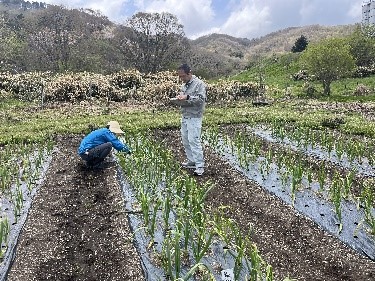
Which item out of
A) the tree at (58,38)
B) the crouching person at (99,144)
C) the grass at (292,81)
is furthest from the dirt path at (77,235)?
the tree at (58,38)

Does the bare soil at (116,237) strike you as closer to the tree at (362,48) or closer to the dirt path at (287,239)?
the dirt path at (287,239)

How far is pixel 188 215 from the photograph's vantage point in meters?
4.49

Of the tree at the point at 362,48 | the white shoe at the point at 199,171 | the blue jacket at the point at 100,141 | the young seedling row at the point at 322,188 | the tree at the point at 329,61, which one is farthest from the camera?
the tree at the point at 362,48

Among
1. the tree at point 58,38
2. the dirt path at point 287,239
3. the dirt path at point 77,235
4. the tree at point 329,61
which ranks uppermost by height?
the tree at point 58,38

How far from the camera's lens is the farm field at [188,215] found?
4180mm

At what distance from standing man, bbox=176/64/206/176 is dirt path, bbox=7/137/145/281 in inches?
57.4

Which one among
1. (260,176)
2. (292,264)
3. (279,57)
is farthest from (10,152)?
(279,57)

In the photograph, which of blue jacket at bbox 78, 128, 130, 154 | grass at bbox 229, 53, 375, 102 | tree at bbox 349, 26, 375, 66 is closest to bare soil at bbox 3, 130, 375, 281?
blue jacket at bbox 78, 128, 130, 154

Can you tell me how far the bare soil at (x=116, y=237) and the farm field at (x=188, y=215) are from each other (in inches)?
0.5

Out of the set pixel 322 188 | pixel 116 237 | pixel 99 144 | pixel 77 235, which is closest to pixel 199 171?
pixel 99 144

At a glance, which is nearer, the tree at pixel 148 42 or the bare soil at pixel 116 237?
the bare soil at pixel 116 237

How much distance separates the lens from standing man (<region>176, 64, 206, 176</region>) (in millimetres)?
7082

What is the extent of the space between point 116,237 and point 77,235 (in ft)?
1.62

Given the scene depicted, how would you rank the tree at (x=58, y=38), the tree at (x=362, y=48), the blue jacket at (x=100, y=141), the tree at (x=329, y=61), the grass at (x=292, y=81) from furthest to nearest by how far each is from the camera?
the tree at (x=58, y=38), the tree at (x=362, y=48), the tree at (x=329, y=61), the grass at (x=292, y=81), the blue jacket at (x=100, y=141)
